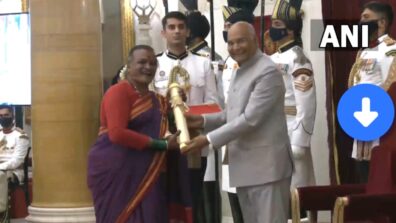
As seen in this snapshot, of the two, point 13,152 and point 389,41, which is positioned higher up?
point 389,41

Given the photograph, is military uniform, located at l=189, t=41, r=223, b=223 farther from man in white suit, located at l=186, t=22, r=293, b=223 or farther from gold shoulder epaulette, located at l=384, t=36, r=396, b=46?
man in white suit, located at l=186, t=22, r=293, b=223

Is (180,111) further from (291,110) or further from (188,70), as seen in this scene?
(291,110)

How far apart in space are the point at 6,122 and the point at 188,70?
3017 mm

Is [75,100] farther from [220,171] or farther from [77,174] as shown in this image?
[220,171]

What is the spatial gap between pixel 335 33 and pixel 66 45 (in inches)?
78.2

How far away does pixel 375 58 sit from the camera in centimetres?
533

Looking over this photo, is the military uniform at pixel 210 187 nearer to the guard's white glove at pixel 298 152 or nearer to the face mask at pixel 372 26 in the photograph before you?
the guard's white glove at pixel 298 152

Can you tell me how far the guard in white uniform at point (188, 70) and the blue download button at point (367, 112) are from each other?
904mm

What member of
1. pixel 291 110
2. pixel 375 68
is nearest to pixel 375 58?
pixel 375 68

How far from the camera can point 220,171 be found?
6.48 metres

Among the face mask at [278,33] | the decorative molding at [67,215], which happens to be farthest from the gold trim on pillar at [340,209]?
the decorative molding at [67,215]

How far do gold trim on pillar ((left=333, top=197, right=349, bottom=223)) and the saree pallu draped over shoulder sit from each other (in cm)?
93

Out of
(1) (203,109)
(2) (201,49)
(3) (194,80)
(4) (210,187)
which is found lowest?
(4) (210,187)

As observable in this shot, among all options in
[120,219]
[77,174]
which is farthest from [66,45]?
[120,219]
